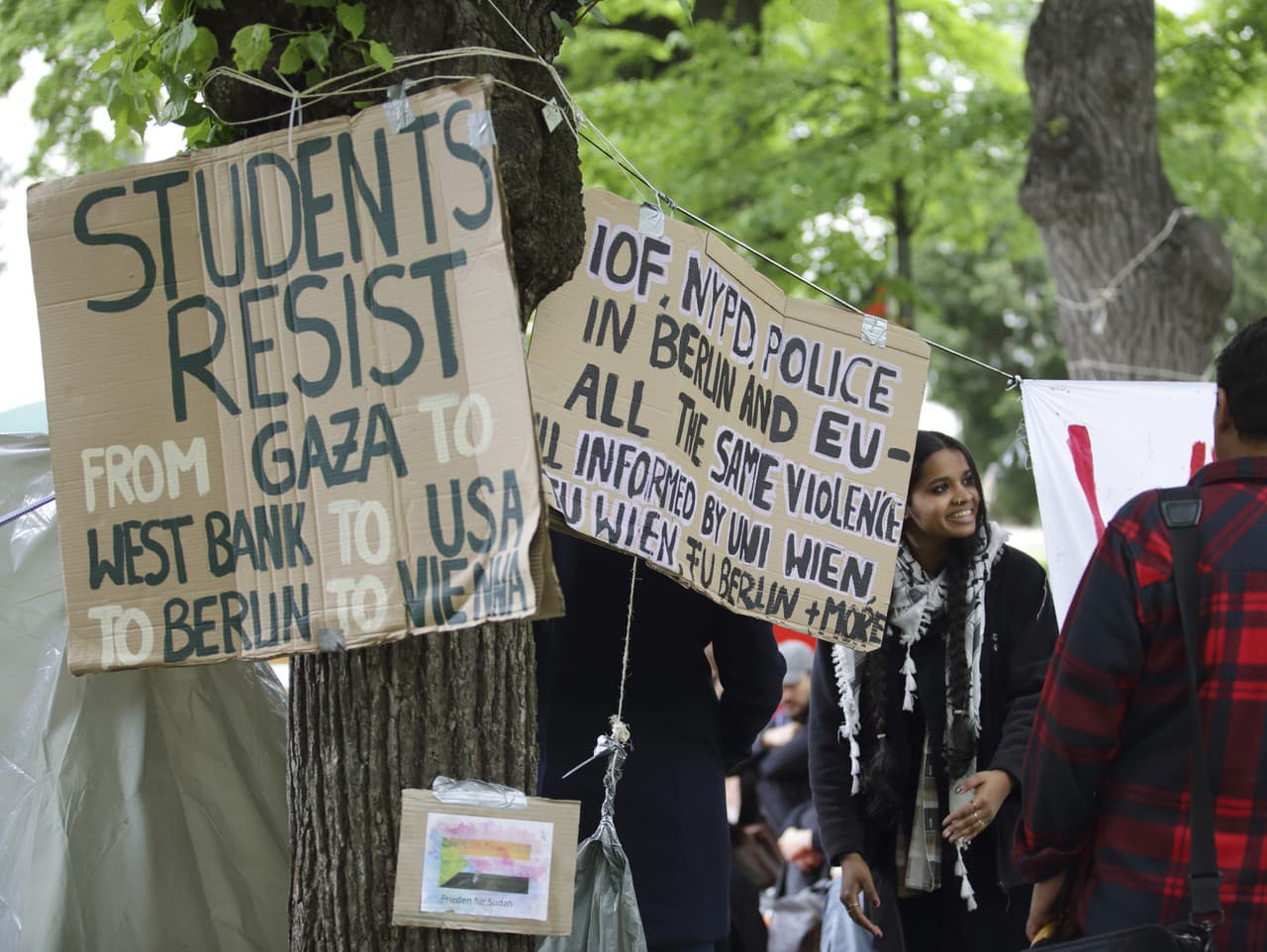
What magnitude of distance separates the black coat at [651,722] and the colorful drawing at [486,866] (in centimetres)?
64

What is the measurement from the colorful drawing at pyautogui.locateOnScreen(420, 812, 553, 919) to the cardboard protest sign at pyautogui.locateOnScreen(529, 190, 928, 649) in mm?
652

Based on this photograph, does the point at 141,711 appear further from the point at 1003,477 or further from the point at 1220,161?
the point at 1003,477

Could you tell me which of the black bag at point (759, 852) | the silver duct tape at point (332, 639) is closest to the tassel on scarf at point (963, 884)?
the silver duct tape at point (332, 639)

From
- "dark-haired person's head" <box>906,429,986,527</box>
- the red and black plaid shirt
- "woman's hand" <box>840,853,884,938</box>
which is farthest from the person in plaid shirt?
"dark-haired person's head" <box>906,429,986,527</box>

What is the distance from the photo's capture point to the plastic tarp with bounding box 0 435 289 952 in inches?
139

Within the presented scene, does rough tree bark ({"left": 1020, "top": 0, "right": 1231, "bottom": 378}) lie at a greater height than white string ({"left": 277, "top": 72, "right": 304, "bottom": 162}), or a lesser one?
greater

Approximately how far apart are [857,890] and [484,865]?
1.39 m

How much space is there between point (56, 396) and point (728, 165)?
29.3 ft

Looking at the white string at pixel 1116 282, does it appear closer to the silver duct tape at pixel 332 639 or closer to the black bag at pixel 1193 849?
the black bag at pixel 1193 849

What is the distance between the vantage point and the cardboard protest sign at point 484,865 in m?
2.70

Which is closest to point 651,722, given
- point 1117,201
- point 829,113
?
point 1117,201

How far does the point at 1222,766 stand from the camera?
2432mm

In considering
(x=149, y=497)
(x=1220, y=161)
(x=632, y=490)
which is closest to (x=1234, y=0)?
(x=1220, y=161)

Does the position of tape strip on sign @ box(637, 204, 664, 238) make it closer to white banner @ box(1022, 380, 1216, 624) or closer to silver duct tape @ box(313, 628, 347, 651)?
silver duct tape @ box(313, 628, 347, 651)
